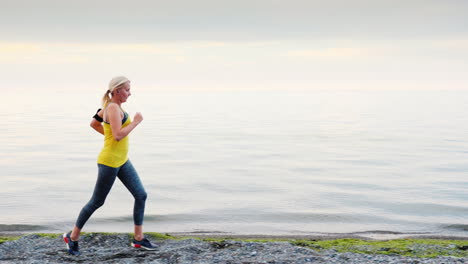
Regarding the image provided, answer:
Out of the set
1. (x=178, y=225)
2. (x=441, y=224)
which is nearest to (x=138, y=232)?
(x=178, y=225)

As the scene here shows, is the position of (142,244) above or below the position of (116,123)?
below

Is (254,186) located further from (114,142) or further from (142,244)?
(114,142)

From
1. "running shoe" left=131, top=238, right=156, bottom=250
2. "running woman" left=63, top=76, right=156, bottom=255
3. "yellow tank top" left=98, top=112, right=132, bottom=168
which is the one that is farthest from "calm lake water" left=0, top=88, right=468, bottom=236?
"yellow tank top" left=98, top=112, right=132, bottom=168

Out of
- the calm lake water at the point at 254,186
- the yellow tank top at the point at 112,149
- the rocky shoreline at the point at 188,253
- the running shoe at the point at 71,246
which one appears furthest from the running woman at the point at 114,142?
the calm lake water at the point at 254,186

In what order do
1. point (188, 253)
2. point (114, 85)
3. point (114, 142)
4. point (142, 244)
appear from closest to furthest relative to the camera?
point (114, 85) < point (114, 142) < point (188, 253) < point (142, 244)

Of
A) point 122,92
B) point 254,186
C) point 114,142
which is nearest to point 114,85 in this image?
point 122,92

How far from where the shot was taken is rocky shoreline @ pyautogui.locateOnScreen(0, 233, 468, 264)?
339 inches

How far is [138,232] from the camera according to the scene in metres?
9.07

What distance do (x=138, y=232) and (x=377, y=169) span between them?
742 inches

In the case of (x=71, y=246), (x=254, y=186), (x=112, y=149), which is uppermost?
(x=254, y=186)

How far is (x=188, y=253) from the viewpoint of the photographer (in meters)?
9.02

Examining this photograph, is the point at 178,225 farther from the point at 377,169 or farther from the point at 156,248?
the point at 377,169

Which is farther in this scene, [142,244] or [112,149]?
[142,244]

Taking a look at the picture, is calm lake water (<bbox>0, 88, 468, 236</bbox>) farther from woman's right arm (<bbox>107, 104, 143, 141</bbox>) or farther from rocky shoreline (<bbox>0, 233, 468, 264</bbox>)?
woman's right arm (<bbox>107, 104, 143, 141</bbox>)
